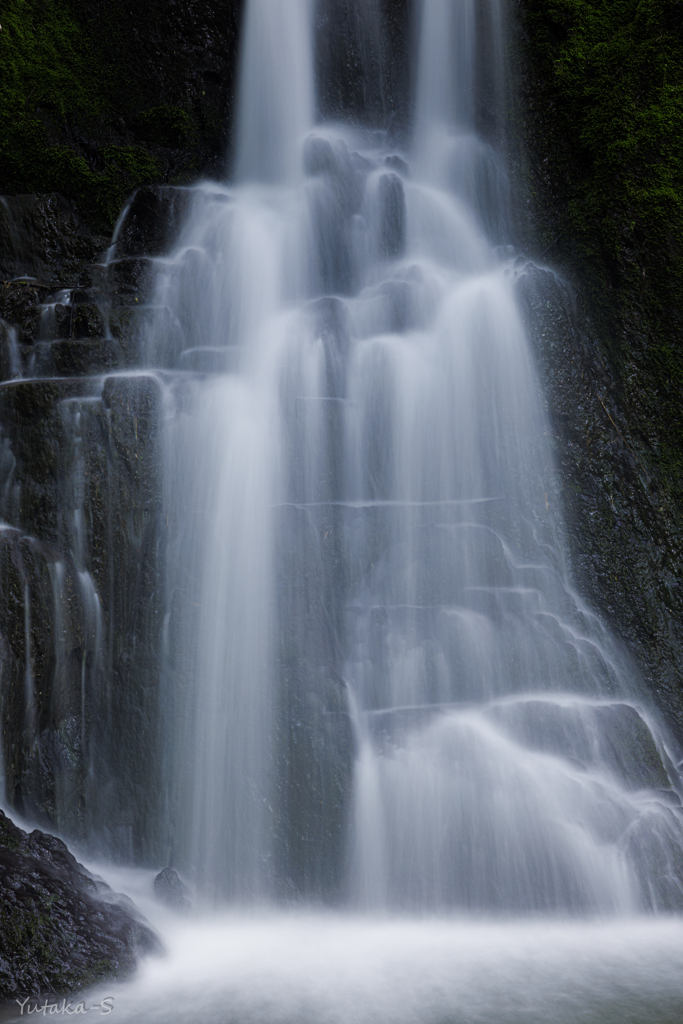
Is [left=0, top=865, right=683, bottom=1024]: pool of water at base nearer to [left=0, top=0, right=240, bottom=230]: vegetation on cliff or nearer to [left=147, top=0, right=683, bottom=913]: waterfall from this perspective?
[left=147, top=0, right=683, bottom=913]: waterfall

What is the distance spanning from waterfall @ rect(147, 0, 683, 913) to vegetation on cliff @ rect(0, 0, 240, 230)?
196 cm

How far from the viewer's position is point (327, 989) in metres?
3.85

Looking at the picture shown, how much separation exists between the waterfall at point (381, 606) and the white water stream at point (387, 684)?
0.02 m

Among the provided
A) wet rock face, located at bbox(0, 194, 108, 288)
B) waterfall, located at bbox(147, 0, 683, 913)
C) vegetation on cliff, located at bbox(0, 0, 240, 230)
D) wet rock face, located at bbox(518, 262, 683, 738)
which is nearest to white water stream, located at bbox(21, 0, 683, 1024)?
waterfall, located at bbox(147, 0, 683, 913)

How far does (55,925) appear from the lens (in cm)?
409

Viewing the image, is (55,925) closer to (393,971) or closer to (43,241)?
(393,971)

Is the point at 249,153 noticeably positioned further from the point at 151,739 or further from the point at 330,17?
the point at 151,739

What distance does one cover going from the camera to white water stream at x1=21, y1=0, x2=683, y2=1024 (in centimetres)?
421

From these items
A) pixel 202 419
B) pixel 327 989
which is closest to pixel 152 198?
pixel 202 419

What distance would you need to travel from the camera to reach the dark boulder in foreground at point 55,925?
3869 millimetres

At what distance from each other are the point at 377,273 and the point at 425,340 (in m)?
1.56

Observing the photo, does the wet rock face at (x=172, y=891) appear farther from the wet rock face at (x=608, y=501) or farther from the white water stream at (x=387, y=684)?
the wet rock face at (x=608, y=501)

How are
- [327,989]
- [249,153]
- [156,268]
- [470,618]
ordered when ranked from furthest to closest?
[249,153] < [156,268] < [470,618] < [327,989]

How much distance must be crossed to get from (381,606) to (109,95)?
7818 mm
